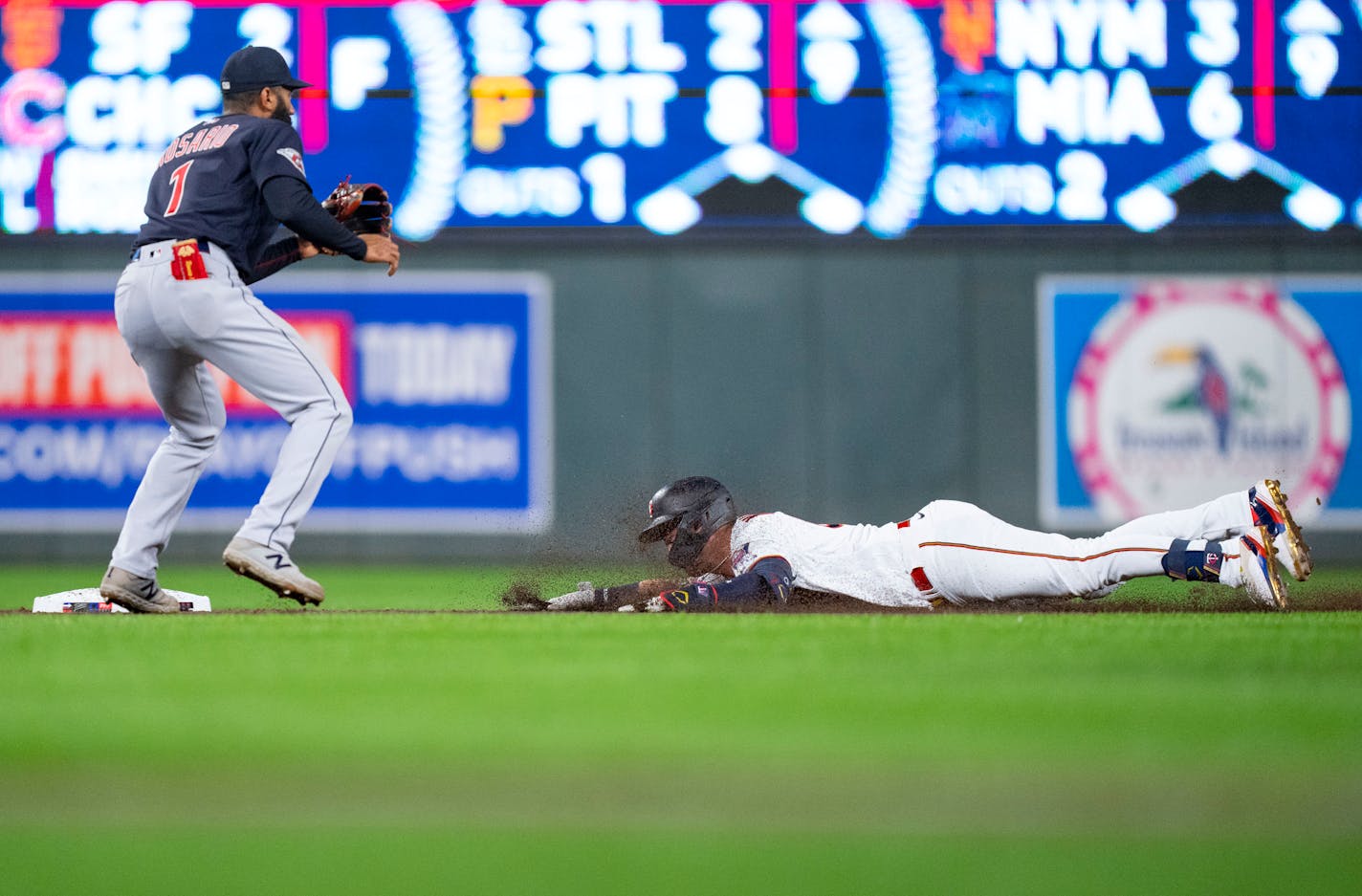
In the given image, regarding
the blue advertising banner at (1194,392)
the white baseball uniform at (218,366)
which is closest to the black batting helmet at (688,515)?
the white baseball uniform at (218,366)

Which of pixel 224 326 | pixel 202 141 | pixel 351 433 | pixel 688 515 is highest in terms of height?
pixel 202 141

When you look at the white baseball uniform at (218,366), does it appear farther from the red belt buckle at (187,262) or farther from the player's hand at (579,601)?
the player's hand at (579,601)

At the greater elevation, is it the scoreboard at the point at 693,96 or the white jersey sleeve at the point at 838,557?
the scoreboard at the point at 693,96

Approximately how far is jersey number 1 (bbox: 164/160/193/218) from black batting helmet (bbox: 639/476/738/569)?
1602mm

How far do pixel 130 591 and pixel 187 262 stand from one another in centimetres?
93

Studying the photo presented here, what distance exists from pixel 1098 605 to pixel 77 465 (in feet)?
19.1

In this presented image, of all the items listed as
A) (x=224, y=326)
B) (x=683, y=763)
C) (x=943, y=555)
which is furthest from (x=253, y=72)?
(x=683, y=763)

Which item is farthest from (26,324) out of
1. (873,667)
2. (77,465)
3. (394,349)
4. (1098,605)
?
(873,667)

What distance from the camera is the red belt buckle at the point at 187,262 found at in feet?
15.5

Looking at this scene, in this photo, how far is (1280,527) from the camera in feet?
15.8

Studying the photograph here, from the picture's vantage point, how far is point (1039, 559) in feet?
15.9

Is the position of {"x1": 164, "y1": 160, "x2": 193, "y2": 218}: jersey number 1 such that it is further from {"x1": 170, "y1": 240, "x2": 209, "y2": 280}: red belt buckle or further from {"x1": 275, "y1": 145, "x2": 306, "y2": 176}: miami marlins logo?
{"x1": 275, "y1": 145, "x2": 306, "y2": 176}: miami marlins logo

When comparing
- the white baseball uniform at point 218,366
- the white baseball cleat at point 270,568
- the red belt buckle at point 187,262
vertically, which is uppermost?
the red belt buckle at point 187,262

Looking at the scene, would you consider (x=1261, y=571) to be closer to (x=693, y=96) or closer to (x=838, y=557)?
(x=838, y=557)
